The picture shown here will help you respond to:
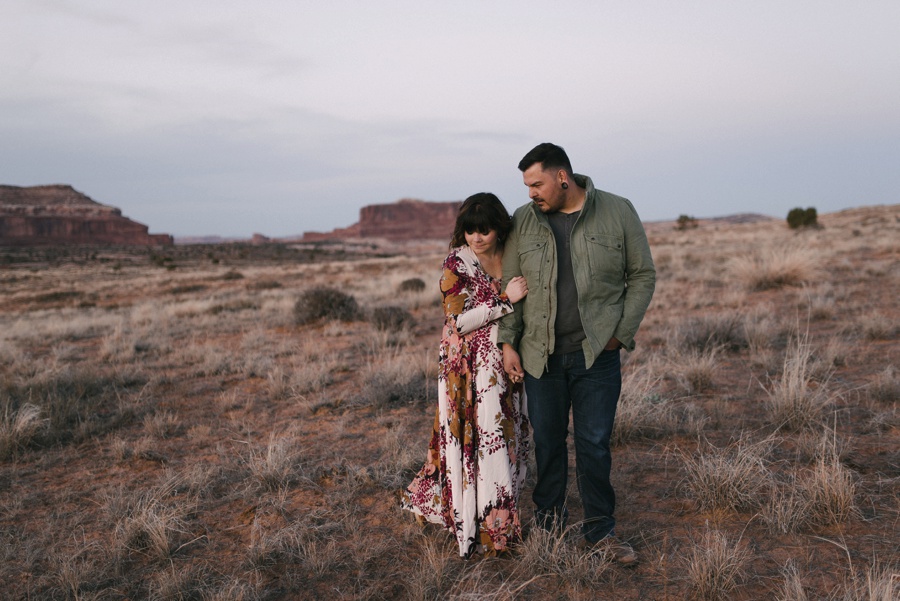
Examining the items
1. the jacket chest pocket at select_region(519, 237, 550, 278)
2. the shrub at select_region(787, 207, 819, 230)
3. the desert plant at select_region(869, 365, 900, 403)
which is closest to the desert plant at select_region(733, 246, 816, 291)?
the desert plant at select_region(869, 365, 900, 403)

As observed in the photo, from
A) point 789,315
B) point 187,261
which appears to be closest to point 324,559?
point 789,315

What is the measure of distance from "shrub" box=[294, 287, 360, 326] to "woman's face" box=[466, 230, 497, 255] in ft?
26.1

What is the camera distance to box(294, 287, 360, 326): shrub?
34.3 ft

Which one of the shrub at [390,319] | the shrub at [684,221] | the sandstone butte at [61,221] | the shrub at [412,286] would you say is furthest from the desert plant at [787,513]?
the sandstone butte at [61,221]

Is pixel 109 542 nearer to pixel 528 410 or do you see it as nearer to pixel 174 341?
pixel 528 410

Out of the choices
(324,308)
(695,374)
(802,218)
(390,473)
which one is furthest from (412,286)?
(802,218)

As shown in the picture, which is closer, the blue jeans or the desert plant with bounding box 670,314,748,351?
the blue jeans

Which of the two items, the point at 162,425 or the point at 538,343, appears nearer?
the point at 538,343

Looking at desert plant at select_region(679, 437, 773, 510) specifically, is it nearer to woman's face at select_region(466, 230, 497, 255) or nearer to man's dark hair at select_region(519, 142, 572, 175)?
woman's face at select_region(466, 230, 497, 255)

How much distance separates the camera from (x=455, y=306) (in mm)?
2732

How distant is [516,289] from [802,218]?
3239 centimetres

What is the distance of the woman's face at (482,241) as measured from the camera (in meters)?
2.68

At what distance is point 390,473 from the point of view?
3811mm

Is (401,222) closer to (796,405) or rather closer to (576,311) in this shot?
(796,405)
